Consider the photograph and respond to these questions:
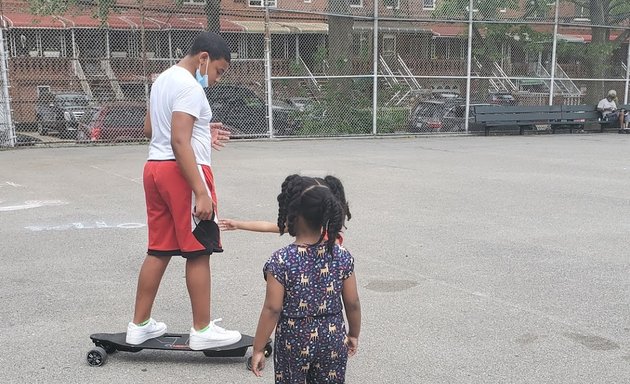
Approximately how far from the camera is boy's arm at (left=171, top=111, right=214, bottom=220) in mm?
3363

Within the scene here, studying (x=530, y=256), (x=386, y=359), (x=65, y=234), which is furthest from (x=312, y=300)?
(x=65, y=234)

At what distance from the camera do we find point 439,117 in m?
18.6

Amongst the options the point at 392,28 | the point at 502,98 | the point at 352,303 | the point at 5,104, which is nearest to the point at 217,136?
the point at 352,303

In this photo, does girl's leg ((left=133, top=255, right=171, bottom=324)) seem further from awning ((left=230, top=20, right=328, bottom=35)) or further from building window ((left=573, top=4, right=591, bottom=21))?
building window ((left=573, top=4, right=591, bottom=21))

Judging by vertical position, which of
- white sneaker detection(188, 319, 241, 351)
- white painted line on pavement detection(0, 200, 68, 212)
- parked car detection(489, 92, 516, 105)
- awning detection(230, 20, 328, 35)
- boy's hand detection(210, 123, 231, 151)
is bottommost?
white sneaker detection(188, 319, 241, 351)

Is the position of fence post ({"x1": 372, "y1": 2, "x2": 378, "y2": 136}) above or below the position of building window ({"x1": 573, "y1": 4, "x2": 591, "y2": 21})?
below

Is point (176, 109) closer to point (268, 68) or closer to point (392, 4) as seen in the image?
point (268, 68)

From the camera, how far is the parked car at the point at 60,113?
15.2 meters

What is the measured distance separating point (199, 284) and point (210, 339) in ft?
1.16

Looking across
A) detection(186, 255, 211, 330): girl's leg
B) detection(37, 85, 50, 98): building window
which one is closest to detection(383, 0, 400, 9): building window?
detection(37, 85, 50, 98): building window

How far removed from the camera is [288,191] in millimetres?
2549

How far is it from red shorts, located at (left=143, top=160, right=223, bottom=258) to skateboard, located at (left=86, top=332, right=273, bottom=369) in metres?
0.57

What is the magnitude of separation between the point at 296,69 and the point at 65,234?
43.1ft

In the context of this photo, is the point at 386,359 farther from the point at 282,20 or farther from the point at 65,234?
the point at 282,20
